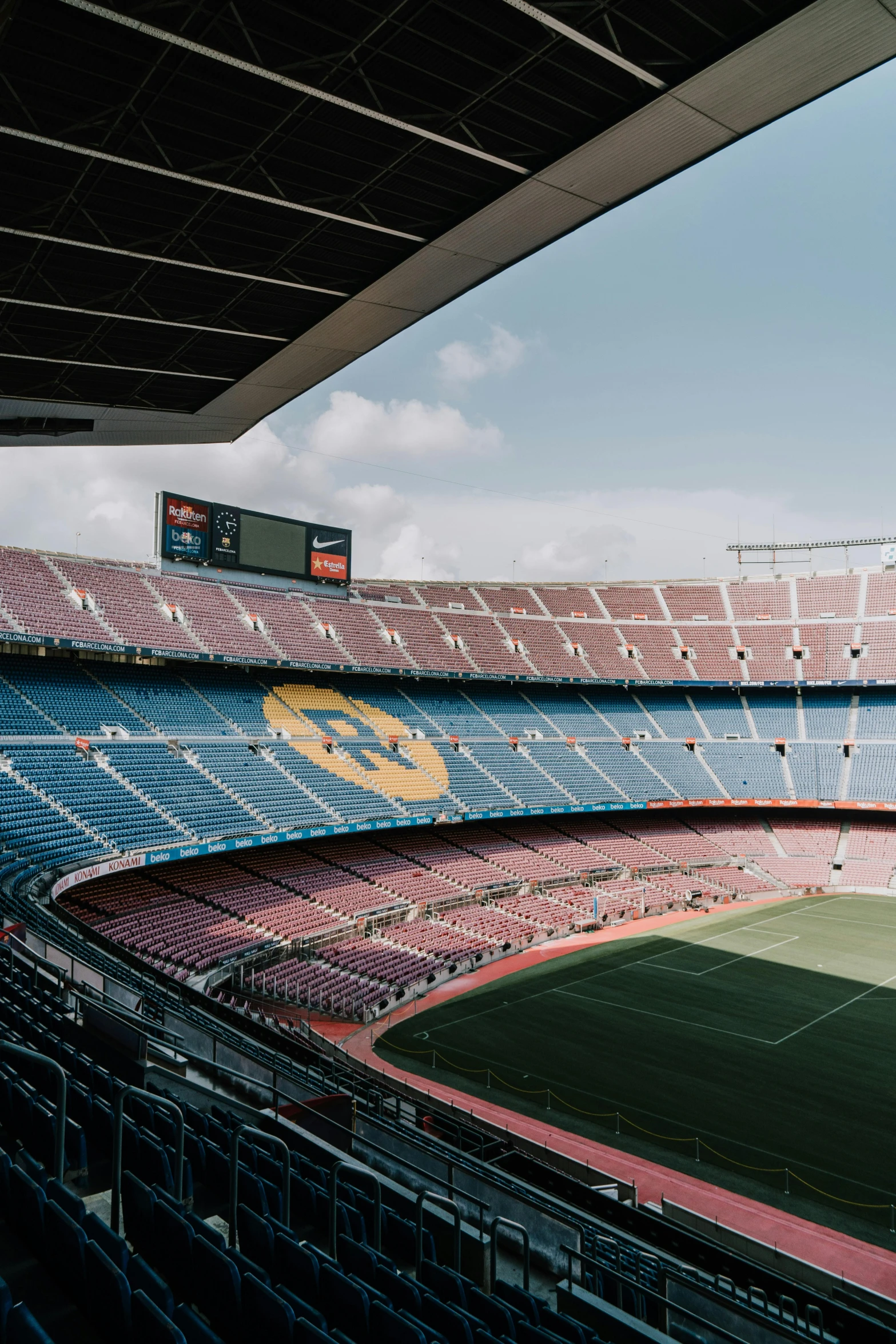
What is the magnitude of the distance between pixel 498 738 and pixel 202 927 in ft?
88.2

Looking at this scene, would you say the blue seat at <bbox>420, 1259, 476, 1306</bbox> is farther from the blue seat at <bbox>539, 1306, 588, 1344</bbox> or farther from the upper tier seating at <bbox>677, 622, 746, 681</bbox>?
the upper tier seating at <bbox>677, 622, 746, 681</bbox>

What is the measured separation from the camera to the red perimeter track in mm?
16141

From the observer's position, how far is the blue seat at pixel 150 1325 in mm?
4473

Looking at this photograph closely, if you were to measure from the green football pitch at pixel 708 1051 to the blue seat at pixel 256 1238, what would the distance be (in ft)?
53.2

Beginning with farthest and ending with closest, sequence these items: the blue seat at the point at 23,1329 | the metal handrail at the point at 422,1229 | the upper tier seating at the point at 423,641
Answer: the upper tier seating at the point at 423,641
the metal handrail at the point at 422,1229
the blue seat at the point at 23,1329

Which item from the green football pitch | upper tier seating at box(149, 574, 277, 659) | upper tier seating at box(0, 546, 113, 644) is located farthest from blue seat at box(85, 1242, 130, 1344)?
upper tier seating at box(149, 574, 277, 659)

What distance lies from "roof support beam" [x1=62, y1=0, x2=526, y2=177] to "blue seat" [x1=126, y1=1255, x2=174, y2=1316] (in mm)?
9126

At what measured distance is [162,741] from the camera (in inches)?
1502

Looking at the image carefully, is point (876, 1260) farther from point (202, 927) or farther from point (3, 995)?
point (202, 927)

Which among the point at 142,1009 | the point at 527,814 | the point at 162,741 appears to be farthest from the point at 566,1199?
the point at 527,814

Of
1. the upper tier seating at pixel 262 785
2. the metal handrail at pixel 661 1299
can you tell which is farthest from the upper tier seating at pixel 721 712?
the metal handrail at pixel 661 1299

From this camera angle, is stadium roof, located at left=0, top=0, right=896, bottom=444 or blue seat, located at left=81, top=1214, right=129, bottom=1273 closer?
blue seat, located at left=81, top=1214, right=129, bottom=1273

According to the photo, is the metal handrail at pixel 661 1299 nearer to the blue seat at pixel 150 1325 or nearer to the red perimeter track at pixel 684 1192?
the blue seat at pixel 150 1325

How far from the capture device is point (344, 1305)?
6.00 m
